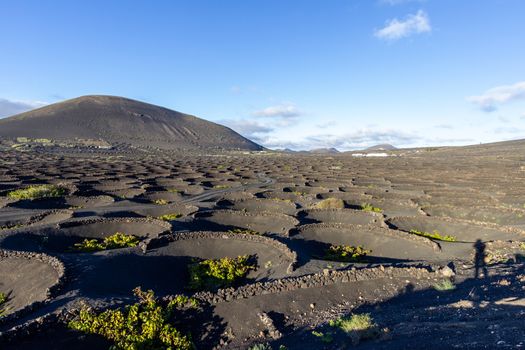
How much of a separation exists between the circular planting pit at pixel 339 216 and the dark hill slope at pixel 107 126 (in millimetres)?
132245

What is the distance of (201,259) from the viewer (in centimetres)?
1752

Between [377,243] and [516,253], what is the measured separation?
604cm

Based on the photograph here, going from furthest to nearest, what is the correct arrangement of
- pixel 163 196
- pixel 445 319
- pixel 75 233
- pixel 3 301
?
pixel 163 196, pixel 75 233, pixel 3 301, pixel 445 319

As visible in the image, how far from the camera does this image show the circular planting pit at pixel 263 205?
28.8 m

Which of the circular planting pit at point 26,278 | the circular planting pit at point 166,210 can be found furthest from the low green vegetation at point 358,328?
the circular planting pit at point 166,210

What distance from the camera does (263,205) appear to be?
97.6 feet

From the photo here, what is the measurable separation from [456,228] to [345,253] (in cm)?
840

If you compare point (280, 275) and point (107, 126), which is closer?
point (280, 275)

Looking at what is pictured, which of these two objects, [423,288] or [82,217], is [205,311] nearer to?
[423,288]

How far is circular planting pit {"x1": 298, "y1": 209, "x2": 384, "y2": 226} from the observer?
25016 mm

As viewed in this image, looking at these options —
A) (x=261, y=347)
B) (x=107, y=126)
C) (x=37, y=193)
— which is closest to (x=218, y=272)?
(x=261, y=347)

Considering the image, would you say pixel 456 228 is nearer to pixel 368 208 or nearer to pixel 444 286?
pixel 368 208

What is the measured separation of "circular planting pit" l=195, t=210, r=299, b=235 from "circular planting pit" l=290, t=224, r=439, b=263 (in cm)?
196

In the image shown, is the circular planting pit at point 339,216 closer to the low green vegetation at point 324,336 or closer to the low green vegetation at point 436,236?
the low green vegetation at point 436,236
